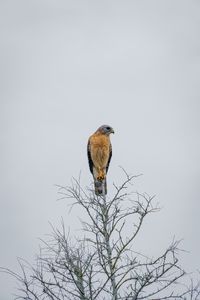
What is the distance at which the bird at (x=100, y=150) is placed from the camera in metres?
13.7

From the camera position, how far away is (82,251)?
8.35 metres

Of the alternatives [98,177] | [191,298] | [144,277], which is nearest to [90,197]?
[144,277]

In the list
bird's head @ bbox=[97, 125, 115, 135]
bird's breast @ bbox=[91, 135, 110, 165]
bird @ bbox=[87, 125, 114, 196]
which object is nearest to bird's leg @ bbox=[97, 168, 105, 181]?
bird @ bbox=[87, 125, 114, 196]

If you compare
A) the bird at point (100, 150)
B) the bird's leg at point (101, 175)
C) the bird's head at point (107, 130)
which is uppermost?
the bird's head at point (107, 130)

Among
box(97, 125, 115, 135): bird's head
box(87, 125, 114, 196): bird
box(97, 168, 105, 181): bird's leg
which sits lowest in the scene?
box(97, 168, 105, 181): bird's leg

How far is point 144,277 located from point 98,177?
5234 millimetres

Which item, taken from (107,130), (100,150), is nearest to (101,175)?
(100,150)

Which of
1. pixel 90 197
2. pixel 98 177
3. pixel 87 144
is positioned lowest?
pixel 90 197

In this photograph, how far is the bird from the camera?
13711 mm

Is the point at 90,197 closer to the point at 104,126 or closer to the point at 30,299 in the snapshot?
the point at 30,299

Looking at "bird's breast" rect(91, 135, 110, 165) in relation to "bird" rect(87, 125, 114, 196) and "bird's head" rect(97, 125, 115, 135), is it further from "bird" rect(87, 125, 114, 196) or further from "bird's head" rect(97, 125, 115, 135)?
"bird's head" rect(97, 125, 115, 135)

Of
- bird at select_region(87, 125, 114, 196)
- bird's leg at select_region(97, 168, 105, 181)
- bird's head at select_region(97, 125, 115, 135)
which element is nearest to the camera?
bird's leg at select_region(97, 168, 105, 181)

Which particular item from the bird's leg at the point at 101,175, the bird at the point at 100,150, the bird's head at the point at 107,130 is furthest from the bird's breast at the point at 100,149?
the bird's leg at the point at 101,175

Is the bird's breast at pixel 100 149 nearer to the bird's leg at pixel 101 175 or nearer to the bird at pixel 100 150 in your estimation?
the bird at pixel 100 150
